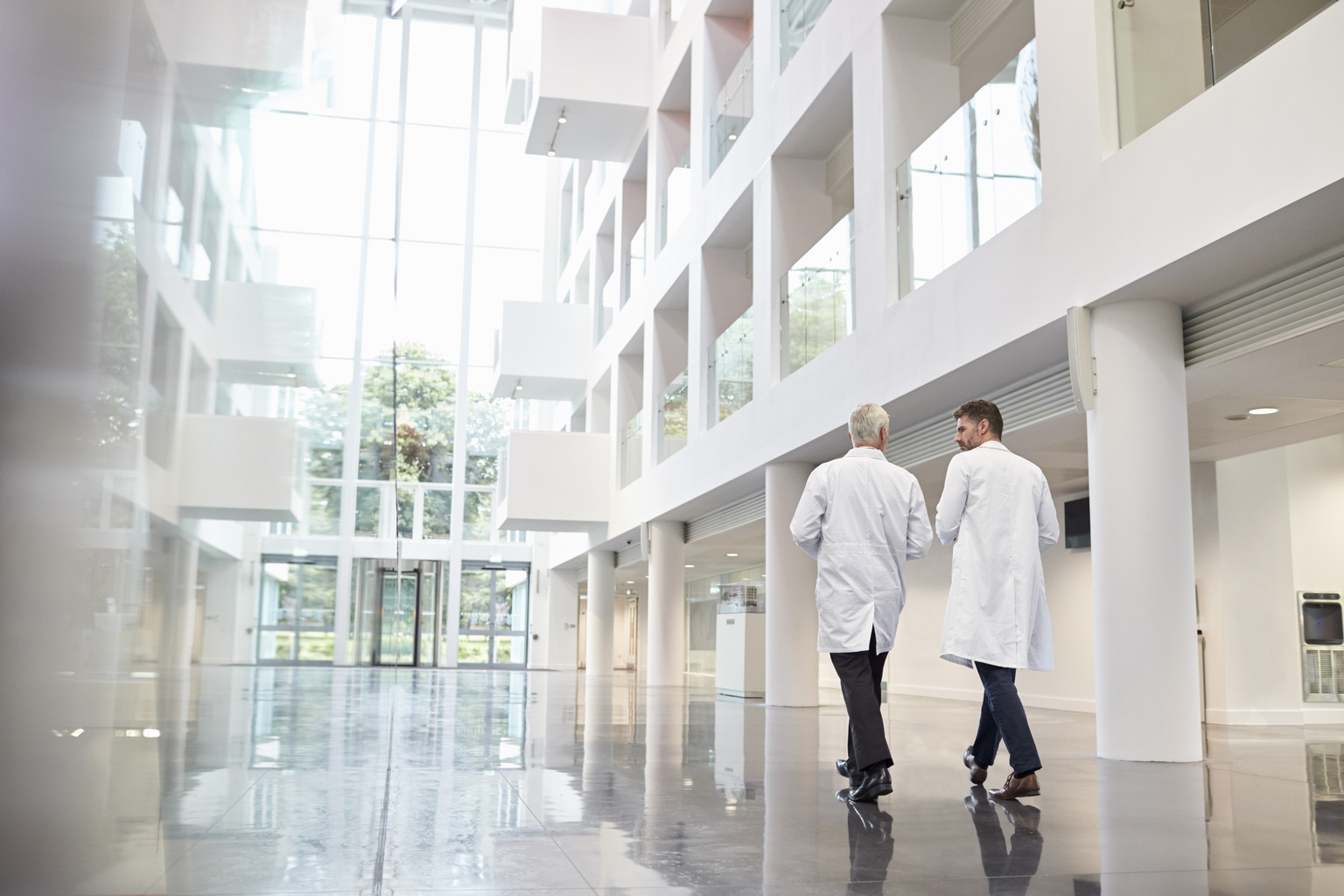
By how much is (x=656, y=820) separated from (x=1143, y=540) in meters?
4.18

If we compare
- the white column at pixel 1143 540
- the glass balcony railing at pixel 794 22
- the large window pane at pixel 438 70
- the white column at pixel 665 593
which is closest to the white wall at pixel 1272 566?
the white column at pixel 1143 540

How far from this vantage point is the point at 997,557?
500 centimetres

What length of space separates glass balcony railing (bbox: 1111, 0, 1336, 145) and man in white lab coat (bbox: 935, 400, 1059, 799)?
264 centimetres

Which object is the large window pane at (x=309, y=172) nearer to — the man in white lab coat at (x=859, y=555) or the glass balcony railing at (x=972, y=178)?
the man in white lab coat at (x=859, y=555)

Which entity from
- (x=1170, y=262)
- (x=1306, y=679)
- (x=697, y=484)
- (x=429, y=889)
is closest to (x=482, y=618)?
(x=697, y=484)

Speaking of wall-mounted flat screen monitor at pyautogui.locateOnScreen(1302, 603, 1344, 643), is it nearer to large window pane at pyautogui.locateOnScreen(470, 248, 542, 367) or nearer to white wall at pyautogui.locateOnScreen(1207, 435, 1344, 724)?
white wall at pyautogui.locateOnScreen(1207, 435, 1344, 724)

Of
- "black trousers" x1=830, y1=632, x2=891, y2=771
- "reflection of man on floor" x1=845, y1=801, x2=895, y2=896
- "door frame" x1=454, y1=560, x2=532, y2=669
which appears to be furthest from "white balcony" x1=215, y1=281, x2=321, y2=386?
"door frame" x1=454, y1=560, x2=532, y2=669

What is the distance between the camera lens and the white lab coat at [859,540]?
15.5 ft

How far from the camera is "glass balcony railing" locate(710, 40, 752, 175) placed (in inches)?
586

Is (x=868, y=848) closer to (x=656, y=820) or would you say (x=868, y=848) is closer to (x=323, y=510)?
(x=656, y=820)

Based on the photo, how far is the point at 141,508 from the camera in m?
0.83

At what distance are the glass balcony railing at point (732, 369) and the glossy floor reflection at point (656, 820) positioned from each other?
766cm

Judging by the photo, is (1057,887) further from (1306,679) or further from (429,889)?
(1306,679)

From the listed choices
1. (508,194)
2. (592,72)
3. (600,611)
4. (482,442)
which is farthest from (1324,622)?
(508,194)
